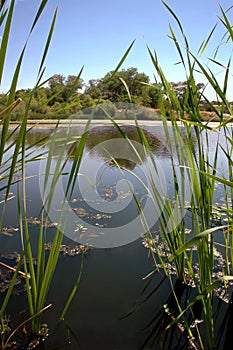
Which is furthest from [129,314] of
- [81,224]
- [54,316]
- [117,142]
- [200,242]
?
[117,142]

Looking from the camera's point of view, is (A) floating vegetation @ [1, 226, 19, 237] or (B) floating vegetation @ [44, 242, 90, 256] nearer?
(B) floating vegetation @ [44, 242, 90, 256]

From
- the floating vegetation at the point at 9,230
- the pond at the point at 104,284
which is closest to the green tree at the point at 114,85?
the pond at the point at 104,284

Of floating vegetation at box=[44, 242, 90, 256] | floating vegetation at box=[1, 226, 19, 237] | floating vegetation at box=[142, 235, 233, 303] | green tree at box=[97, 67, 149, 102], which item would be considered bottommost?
floating vegetation at box=[142, 235, 233, 303]

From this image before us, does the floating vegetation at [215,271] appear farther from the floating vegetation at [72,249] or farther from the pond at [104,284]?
the floating vegetation at [72,249]

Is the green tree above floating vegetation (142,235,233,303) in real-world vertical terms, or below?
above

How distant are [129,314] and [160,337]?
0.35ft

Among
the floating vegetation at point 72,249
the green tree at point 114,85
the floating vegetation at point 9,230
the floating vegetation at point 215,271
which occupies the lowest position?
the floating vegetation at point 215,271

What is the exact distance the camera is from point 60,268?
969 mm

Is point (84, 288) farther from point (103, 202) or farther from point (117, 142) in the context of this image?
point (117, 142)

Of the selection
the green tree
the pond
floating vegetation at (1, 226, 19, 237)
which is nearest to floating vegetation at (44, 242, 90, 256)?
the pond

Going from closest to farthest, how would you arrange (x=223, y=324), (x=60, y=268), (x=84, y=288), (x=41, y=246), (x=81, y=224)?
(x=41, y=246) → (x=223, y=324) → (x=84, y=288) → (x=60, y=268) → (x=81, y=224)

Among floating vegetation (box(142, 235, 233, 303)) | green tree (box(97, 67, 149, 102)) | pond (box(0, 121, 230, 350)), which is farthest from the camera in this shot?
floating vegetation (box(142, 235, 233, 303))

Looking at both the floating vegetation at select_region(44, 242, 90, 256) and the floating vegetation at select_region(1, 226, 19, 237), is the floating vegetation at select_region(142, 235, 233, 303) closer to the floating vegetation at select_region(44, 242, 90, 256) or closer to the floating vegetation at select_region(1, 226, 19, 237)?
the floating vegetation at select_region(44, 242, 90, 256)

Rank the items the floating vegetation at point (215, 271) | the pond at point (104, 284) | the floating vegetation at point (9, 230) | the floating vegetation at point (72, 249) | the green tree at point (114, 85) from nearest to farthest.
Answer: the green tree at point (114, 85) < the pond at point (104, 284) < the floating vegetation at point (215, 271) < the floating vegetation at point (72, 249) < the floating vegetation at point (9, 230)
